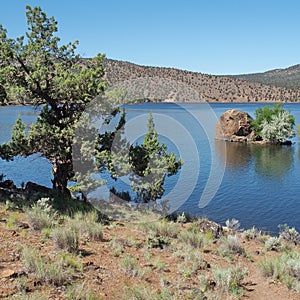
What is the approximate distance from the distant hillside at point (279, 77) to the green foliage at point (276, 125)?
387 ft

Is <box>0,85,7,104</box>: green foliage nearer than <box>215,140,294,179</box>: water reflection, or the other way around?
<box>0,85,7,104</box>: green foliage

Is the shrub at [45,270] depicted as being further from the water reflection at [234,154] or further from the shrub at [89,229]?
the water reflection at [234,154]

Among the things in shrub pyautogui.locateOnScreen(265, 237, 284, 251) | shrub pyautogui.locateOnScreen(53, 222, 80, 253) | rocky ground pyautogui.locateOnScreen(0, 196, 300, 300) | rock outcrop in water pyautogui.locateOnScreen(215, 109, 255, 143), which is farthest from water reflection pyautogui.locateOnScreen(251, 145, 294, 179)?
shrub pyautogui.locateOnScreen(53, 222, 80, 253)

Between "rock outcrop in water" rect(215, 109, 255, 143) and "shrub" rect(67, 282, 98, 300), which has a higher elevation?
"rock outcrop in water" rect(215, 109, 255, 143)

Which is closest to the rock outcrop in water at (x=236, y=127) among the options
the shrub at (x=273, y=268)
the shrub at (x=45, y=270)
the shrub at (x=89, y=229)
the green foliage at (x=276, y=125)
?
the green foliage at (x=276, y=125)

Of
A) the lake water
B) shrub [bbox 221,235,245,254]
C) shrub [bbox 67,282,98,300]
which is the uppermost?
shrub [bbox 67,282,98,300]

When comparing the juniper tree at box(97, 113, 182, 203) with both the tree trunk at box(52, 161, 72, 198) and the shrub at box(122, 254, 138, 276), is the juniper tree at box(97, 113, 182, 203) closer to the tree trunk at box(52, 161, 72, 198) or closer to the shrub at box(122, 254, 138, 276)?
the tree trunk at box(52, 161, 72, 198)

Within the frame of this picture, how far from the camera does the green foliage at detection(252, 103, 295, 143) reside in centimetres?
4684

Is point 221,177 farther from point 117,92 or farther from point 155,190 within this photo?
point 117,92

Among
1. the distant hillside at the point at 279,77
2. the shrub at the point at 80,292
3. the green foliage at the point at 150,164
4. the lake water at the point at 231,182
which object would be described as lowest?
the lake water at the point at 231,182

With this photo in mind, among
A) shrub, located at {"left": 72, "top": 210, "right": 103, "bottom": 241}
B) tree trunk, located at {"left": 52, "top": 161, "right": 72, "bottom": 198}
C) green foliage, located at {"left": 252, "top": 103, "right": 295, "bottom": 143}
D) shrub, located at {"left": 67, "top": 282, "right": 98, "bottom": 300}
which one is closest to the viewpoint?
shrub, located at {"left": 67, "top": 282, "right": 98, "bottom": 300}

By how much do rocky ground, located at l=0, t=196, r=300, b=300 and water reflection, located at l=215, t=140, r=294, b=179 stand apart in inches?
797

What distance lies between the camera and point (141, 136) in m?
39.2

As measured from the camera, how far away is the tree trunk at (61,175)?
14500 mm
